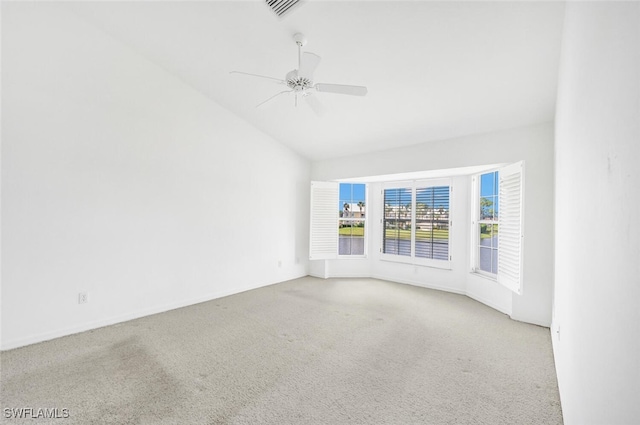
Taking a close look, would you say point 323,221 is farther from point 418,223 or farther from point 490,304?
point 490,304

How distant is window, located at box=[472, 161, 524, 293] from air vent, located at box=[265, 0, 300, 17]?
3.16 m

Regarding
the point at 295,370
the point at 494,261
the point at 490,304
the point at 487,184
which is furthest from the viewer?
the point at 487,184

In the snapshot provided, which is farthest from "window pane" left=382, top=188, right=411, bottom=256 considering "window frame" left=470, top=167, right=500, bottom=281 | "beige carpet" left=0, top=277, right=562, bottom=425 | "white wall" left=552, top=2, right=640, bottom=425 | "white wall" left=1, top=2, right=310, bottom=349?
"white wall" left=552, top=2, right=640, bottom=425

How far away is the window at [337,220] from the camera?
578 cm

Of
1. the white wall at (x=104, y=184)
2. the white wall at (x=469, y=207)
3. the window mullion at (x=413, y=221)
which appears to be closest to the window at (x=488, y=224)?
the white wall at (x=469, y=207)

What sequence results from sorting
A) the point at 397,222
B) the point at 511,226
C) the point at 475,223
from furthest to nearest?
the point at 397,222, the point at 475,223, the point at 511,226

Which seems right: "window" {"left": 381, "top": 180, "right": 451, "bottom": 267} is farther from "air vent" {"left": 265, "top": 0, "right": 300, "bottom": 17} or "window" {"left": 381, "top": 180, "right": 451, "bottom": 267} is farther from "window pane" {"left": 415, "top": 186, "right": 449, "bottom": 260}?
"air vent" {"left": 265, "top": 0, "right": 300, "bottom": 17}

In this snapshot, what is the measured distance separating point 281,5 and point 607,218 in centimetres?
246

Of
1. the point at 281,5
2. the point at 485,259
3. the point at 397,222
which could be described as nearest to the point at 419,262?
the point at 397,222

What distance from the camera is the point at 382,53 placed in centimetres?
283

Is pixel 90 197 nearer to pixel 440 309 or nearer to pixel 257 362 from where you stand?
pixel 257 362

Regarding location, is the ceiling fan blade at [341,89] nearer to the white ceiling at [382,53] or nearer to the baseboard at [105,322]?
the white ceiling at [382,53]

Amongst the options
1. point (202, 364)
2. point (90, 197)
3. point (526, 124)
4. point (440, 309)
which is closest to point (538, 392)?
point (440, 309)

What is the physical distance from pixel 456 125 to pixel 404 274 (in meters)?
2.87
